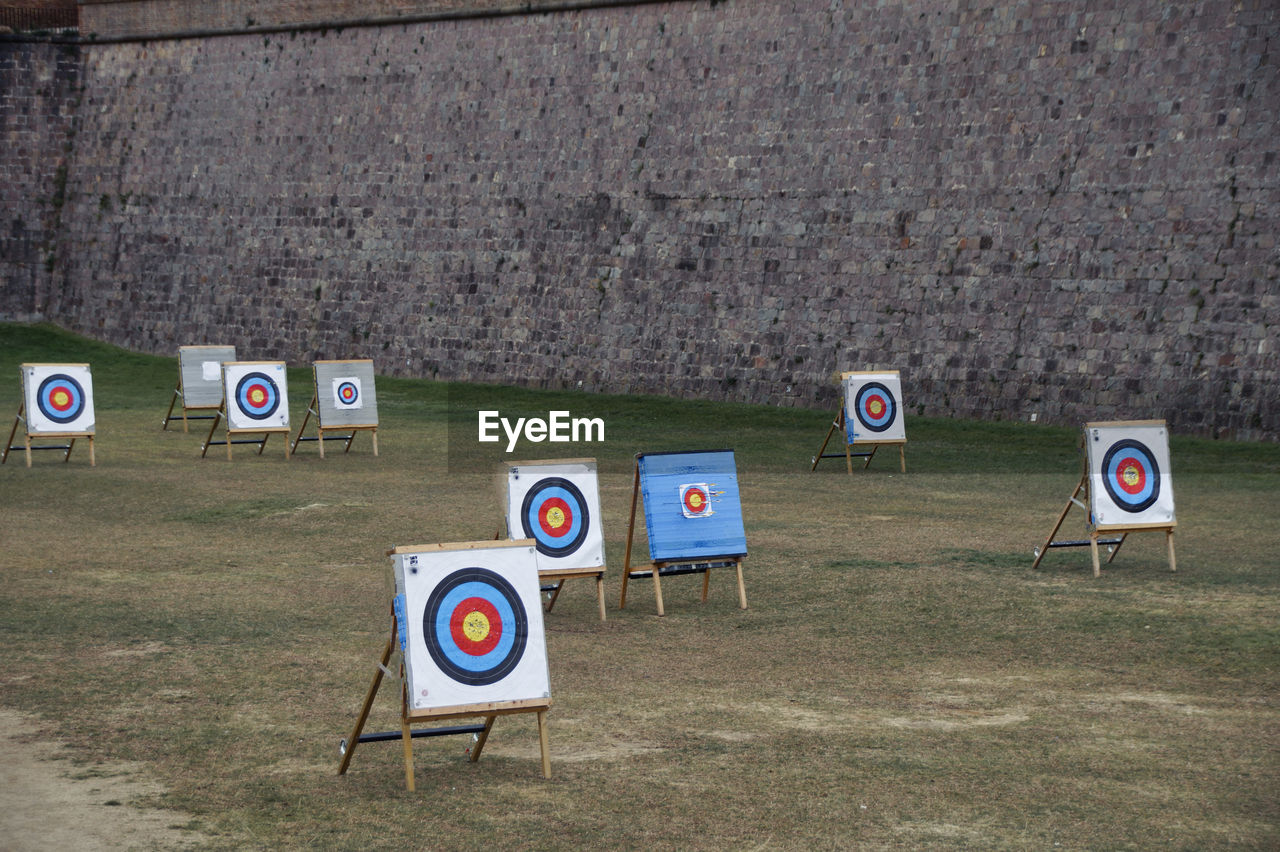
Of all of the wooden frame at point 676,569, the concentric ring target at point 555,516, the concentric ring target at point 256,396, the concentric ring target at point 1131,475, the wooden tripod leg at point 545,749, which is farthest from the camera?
the concentric ring target at point 256,396

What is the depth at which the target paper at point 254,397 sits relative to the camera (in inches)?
659

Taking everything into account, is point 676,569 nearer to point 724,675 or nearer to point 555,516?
point 555,516

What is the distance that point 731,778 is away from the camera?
18.3 ft

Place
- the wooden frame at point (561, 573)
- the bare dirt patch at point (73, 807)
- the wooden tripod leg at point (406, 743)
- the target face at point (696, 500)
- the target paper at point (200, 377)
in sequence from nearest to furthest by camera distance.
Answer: the bare dirt patch at point (73, 807)
the wooden tripod leg at point (406, 743)
the wooden frame at point (561, 573)
the target face at point (696, 500)
the target paper at point (200, 377)

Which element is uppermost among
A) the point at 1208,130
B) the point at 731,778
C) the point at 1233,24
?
the point at 1233,24

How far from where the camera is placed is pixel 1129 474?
10.4m

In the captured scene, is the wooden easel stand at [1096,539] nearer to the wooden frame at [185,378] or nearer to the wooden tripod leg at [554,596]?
the wooden tripod leg at [554,596]

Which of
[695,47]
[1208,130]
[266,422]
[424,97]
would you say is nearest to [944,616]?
[266,422]

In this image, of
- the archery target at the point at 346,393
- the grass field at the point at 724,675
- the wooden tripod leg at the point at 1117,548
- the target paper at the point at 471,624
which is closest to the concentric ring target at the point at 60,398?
the grass field at the point at 724,675

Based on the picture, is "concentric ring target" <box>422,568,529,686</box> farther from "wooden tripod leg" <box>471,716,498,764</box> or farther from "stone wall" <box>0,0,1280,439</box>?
"stone wall" <box>0,0,1280,439</box>

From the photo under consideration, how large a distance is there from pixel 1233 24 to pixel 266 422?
12.7m

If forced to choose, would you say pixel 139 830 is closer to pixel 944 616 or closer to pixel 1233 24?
pixel 944 616

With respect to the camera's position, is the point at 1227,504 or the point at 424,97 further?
the point at 424,97

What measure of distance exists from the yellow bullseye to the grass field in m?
0.53
